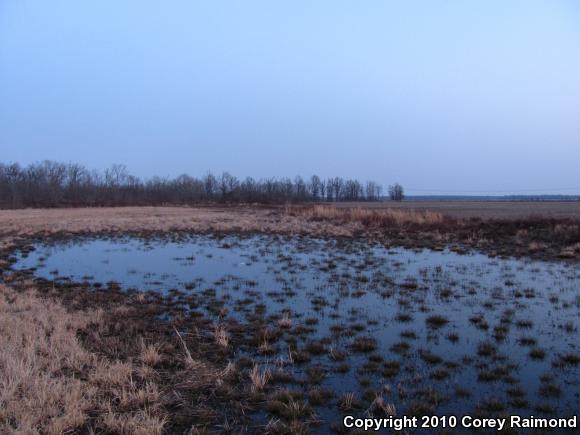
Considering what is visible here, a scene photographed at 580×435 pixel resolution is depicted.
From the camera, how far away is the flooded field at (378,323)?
16.3ft

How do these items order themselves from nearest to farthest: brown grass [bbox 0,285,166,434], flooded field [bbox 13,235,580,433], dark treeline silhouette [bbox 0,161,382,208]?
brown grass [bbox 0,285,166,434], flooded field [bbox 13,235,580,433], dark treeline silhouette [bbox 0,161,382,208]

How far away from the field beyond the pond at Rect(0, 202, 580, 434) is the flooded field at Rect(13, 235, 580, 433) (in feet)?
0.11

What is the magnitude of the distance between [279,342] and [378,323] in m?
2.32

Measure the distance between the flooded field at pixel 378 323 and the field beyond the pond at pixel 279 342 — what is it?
0.03m

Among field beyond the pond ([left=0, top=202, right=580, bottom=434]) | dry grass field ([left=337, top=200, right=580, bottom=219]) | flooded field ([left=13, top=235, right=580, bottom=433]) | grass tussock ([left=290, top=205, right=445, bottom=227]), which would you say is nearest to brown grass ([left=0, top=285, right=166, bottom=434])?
field beyond the pond ([left=0, top=202, right=580, bottom=434])

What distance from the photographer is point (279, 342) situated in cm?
708

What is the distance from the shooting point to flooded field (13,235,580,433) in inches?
196

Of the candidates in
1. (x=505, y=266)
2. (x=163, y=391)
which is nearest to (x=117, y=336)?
(x=163, y=391)

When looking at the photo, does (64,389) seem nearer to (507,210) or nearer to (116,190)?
(507,210)

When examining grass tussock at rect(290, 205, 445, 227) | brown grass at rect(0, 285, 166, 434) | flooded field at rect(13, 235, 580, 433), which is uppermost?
grass tussock at rect(290, 205, 445, 227)

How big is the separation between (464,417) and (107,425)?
13.2 ft

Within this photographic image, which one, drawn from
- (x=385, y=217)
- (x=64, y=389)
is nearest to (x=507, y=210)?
(x=385, y=217)

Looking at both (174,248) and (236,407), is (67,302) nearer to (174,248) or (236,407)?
(236,407)

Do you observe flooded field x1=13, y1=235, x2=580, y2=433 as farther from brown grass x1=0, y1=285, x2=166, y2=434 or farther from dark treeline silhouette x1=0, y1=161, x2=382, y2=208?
dark treeline silhouette x1=0, y1=161, x2=382, y2=208
